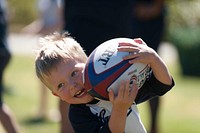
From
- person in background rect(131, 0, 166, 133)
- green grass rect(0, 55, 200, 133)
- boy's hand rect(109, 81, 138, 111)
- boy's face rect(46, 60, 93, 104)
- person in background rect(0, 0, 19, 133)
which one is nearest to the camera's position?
boy's hand rect(109, 81, 138, 111)

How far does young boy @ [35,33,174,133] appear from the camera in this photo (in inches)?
130

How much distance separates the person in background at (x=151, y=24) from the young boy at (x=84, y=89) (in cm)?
289

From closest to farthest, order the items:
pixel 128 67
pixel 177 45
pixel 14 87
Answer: pixel 128 67
pixel 14 87
pixel 177 45

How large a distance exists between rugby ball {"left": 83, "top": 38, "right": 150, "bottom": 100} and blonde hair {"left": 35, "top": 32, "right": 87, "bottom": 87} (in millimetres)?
145

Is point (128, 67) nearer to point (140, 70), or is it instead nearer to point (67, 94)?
point (140, 70)

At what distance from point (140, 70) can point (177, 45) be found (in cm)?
1217

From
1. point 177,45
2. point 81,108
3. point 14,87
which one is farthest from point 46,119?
point 177,45

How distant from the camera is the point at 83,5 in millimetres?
5270

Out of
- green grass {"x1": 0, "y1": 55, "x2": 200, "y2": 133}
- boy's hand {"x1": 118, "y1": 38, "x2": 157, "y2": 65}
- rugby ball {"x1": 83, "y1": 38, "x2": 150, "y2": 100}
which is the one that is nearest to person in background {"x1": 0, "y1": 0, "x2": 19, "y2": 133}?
green grass {"x1": 0, "y1": 55, "x2": 200, "y2": 133}

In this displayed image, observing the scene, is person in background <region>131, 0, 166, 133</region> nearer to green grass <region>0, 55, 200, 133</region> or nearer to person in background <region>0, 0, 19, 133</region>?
green grass <region>0, 55, 200, 133</region>

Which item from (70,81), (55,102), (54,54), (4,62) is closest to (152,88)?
(70,81)

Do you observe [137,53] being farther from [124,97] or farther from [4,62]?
[4,62]

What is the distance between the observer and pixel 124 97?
3.28 meters

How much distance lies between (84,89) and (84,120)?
208mm
